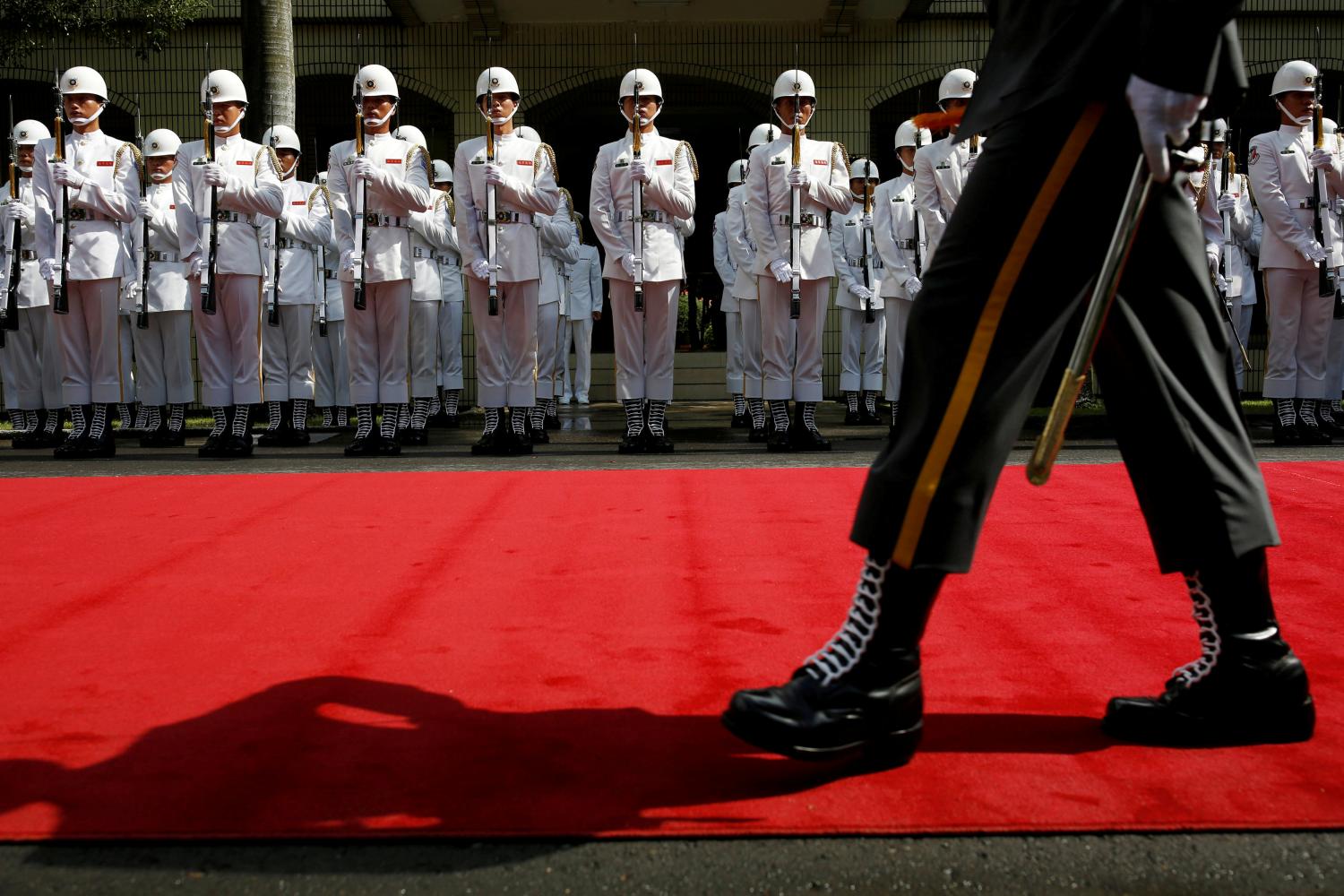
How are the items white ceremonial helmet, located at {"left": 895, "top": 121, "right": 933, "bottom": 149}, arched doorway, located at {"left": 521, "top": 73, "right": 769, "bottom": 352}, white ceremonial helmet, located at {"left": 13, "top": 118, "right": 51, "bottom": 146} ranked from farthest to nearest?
arched doorway, located at {"left": 521, "top": 73, "right": 769, "bottom": 352}
white ceremonial helmet, located at {"left": 13, "top": 118, "right": 51, "bottom": 146}
white ceremonial helmet, located at {"left": 895, "top": 121, "right": 933, "bottom": 149}

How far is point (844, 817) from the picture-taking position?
6.24ft

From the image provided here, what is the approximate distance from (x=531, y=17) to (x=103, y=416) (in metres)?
7.46

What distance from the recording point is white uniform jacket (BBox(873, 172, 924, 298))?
937 centimetres

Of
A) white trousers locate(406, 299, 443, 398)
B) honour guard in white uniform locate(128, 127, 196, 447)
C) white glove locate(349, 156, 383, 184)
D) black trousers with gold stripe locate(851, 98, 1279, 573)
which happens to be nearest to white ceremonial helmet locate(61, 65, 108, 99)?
honour guard in white uniform locate(128, 127, 196, 447)

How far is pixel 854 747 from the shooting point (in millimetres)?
2039

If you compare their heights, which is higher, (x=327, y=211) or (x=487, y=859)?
(x=327, y=211)

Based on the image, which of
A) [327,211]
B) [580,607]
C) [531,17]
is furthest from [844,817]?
[531,17]

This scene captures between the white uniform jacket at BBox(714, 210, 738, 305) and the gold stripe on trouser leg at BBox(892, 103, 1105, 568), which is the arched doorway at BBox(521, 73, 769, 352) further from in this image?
the gold stripe on trouser leg at BBox(892, 103, 1105, 568)

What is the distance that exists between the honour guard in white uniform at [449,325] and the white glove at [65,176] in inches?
130

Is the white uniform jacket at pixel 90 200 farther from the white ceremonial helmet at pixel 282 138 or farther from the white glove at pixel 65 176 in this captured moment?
the white ceremonial helmet at pixel 282 138

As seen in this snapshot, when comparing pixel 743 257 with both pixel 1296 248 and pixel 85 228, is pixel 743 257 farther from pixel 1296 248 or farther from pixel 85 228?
pixel 85 228

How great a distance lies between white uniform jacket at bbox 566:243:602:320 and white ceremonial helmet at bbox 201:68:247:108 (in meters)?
5.91

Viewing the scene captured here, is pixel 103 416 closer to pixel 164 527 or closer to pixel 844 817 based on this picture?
pixel 164 527

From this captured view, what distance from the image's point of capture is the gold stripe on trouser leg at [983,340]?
2.01 meters
